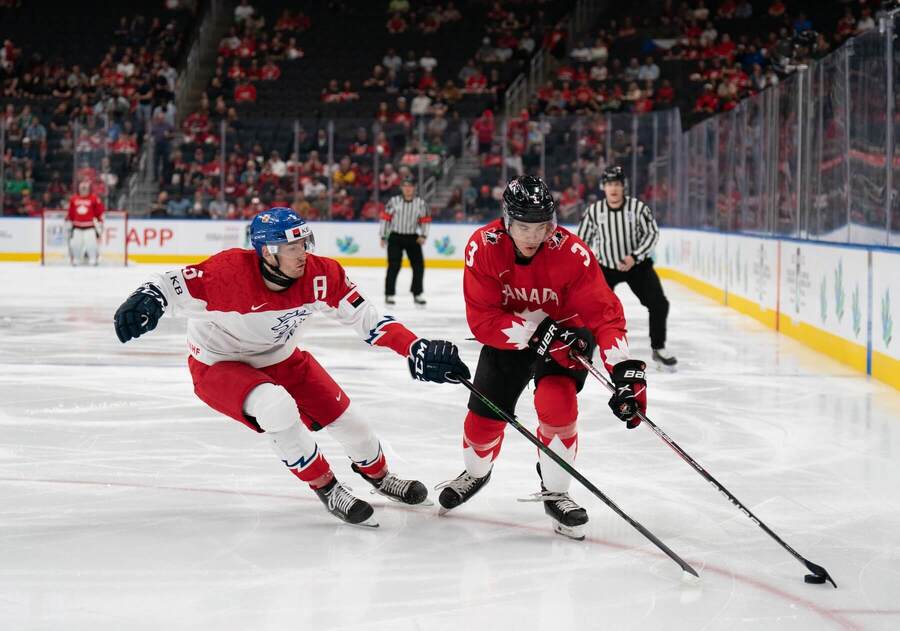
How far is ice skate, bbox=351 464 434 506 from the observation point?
393 cm

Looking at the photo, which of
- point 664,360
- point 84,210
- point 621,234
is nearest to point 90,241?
point 84,210

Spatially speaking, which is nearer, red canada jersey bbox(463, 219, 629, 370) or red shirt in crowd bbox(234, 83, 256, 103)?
red canada jersey bbox(463, 219, 629, 370)

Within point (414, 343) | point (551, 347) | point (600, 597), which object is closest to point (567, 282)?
point (551, 347)

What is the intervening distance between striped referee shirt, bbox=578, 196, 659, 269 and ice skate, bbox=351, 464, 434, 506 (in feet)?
12.7

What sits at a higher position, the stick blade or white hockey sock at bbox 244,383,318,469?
white hockey sock at bbox 244,383,318,469

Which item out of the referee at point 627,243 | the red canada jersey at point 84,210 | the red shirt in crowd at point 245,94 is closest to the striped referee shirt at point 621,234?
the referee at point 627,243

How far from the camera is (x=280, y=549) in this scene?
3.44m

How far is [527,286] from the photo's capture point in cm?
370

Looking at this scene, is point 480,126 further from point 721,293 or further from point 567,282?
Answer: point 567,282

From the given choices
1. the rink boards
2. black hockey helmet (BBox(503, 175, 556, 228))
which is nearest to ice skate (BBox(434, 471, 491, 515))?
black hockey helmet (BBox(503, 175, 556, 228))

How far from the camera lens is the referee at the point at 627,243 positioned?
7.62 meters

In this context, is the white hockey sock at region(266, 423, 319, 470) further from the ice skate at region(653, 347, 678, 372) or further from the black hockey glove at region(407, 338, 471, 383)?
the ice skate at region(653, 347, 678, 372)

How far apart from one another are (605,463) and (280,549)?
5.42 ft

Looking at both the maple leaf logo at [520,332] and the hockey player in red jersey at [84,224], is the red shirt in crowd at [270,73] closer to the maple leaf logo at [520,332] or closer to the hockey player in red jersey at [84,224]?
the hockey player in red jersey at [84,224]
